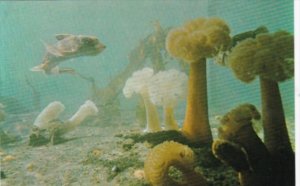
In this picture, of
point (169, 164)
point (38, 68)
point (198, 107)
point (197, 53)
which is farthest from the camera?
point (38, 68)

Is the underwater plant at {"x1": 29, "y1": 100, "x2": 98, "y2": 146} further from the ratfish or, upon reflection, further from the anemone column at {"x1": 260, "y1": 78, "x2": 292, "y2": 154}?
the anemone column at {"x1": 260, "y1": 78, "x2": 292, "y2": 154}

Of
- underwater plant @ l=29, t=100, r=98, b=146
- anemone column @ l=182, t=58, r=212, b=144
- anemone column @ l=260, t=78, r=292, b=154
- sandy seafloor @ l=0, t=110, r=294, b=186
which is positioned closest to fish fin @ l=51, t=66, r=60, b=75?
underwater plant @ l=29, t=100, r=98, b=146

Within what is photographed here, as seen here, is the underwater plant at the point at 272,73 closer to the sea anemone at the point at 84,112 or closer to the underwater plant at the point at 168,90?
the underwater plant at the point at 168,90

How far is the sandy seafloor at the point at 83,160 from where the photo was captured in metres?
1.89

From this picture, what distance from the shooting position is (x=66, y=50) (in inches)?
81.0

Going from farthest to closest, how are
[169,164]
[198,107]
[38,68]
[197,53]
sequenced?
1. [38,68]
2. [198,107]
3. [197,53]
4. [169,164]

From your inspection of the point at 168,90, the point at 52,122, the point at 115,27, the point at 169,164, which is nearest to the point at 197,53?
the point at 168,90

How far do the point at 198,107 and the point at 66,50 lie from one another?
0.84 meters

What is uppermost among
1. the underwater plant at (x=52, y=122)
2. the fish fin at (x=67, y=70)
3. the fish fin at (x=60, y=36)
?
the fish fin at (x=60, y=36)

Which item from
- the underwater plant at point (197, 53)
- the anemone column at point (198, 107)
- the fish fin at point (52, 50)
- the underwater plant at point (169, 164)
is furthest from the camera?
the fish fin at point (52, 50)

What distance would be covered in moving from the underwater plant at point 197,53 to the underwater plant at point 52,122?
594 mm

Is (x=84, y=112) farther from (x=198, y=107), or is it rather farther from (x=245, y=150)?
(x=245, y=150)

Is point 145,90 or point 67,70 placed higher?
point 67,70

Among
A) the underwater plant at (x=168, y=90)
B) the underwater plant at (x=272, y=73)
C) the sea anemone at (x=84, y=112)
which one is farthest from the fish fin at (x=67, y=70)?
the underwater plant at (x=272, y=73)
